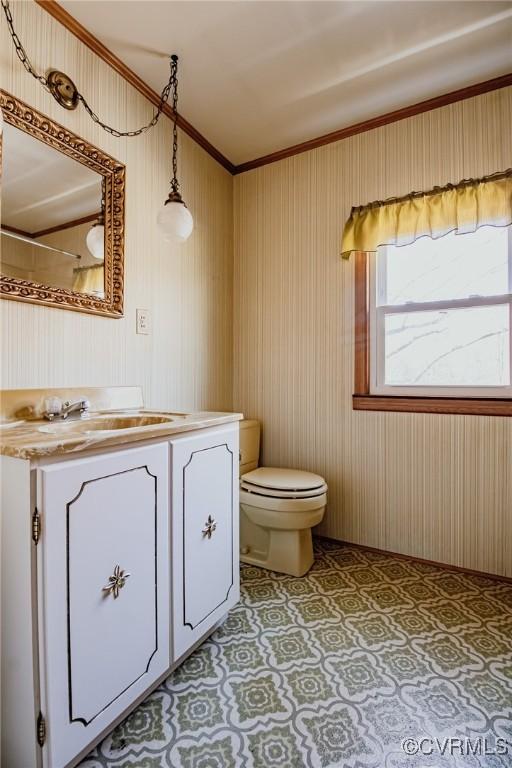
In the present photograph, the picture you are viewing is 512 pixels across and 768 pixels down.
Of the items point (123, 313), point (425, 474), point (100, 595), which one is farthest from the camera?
point (425, 474)

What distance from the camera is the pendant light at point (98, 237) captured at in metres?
1.54

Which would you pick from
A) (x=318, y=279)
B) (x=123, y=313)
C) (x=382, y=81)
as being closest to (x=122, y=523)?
(x=123, y=313)

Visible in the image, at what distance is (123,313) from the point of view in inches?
65.9

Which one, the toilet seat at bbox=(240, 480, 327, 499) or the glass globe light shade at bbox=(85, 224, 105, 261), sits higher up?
the glass globe light shade at bbox=(85, 224, 105, 261)

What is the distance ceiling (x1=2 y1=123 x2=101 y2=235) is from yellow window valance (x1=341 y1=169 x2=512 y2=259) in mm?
1324

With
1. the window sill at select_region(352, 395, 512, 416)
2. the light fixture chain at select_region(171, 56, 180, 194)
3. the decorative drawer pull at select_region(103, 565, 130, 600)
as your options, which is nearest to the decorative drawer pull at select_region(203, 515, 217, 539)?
the decorative drawer pull at select_region(103, 565, 130, 600)

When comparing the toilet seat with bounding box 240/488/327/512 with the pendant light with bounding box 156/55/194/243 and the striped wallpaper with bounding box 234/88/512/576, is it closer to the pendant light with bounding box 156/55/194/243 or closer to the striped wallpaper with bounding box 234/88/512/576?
the striped wallpaper with bounding box 234/88/512/576

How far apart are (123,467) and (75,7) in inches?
68.0

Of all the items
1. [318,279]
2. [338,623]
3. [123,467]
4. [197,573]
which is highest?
[318,279]

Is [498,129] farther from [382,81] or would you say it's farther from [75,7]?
[75,7]

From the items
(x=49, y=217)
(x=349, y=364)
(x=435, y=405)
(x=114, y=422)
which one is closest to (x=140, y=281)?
(x=49, y=217)

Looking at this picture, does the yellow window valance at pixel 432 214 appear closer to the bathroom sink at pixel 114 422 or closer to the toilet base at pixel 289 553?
the bathroom sink at pixel 114 422

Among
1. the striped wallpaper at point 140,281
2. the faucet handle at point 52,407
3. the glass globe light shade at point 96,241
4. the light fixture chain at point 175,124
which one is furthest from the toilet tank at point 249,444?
the light fixture chain at point 175,124

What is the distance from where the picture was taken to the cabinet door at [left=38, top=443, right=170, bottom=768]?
2.66ft
